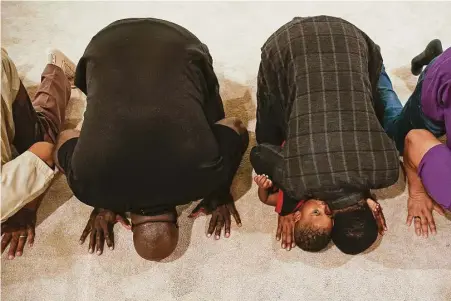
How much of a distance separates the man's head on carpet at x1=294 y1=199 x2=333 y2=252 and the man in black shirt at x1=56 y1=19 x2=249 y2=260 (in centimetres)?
25

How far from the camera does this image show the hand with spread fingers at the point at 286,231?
4.96ft

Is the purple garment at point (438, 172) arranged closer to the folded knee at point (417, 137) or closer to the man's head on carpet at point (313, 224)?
the folded knee at point (417, 137)

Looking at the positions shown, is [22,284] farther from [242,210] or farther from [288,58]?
[288,58]

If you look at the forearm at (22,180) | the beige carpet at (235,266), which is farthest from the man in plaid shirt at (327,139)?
the forearm at (22,180)

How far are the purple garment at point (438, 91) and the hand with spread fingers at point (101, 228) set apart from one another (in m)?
0.98

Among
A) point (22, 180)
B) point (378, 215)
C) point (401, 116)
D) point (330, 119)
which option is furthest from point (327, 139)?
point (22, 180)

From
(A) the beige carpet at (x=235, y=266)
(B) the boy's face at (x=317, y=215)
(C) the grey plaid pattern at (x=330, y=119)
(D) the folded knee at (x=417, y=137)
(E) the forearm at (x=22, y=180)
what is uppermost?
(C) the grey plaid pattern at (x=330, y=119)

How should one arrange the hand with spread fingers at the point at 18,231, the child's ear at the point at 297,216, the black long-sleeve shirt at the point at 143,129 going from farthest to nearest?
the hand with spread fingers at the point at 18,231 < the child's ear at the point at 297,216 < the black long-sleeve shirt at the point at 143,129

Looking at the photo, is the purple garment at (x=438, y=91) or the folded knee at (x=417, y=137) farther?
the folded knee at (x=417, y=137)

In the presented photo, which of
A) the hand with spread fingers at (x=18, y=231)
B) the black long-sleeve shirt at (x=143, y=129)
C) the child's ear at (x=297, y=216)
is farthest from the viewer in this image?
the hand with spread fingers at (x=18, y=231)

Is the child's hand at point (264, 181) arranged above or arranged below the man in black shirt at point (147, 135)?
below

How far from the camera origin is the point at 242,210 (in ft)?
5.27

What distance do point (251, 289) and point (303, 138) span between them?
0.48m

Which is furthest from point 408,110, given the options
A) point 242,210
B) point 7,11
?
point 7,11
